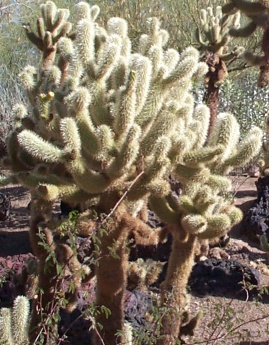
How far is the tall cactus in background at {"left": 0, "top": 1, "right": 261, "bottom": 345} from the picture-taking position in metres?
2.82

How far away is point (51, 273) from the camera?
3240mm

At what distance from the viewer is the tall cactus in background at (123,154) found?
111 inches

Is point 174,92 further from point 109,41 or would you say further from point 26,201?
point 26,201

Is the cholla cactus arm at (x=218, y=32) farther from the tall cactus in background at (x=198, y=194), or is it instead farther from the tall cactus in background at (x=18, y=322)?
the tall cactus in background at (x=18, y=322)

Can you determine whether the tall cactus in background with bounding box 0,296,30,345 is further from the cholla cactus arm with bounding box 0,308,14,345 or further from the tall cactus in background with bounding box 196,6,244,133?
A: the tall cactus in background with bounding box 196,6,244,133

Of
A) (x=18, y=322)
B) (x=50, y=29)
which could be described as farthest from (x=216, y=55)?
(x=18, y=322)

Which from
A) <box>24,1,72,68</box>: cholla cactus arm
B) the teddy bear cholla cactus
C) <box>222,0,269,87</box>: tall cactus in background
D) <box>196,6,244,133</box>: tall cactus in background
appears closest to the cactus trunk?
the teddy bear cholla cactus

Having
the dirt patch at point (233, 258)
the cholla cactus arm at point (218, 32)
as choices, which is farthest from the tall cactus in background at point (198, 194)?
the cholla cactus arm at point (218, 32)

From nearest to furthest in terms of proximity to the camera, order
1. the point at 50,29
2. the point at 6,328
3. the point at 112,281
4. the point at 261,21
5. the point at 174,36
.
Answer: the point at 6,328
the point at 112,281
the point at 261,21
the point at 50,29
the point at 174,36

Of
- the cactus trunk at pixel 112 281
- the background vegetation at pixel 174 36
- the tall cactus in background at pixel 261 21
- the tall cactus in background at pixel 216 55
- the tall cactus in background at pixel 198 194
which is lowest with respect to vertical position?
the cactus trunk at pixel 112 281

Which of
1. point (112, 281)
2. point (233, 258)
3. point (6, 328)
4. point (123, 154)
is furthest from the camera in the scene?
point (233, 258)

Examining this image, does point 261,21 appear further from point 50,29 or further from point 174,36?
point 174,36

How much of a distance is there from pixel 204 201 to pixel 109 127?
599mm

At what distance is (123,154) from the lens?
9.08 ft
